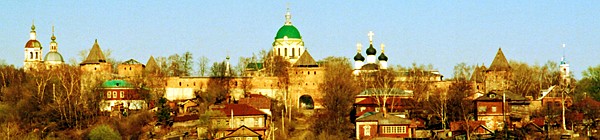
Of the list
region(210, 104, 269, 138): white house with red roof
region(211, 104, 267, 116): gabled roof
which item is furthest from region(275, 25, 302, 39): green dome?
region(210, 104, 269, 138): white house with red roof

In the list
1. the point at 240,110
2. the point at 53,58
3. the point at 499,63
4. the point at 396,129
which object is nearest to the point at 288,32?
the point at 53,58

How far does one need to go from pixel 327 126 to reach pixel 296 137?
184 centimetres

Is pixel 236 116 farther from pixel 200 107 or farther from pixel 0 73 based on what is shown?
pixel 0 73

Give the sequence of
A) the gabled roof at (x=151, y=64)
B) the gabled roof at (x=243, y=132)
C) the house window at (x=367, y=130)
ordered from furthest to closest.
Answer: the gabled roof at (x=151, y=64), the gabled roof at (x=243, y=132), the house window at (x=367, y=130)

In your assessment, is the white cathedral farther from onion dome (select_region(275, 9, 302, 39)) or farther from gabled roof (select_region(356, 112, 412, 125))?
gabled roof (select_region(356, 112, 412, 125))

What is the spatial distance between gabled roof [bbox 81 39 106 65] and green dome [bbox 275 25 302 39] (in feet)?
56.2

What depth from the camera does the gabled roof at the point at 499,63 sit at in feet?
210

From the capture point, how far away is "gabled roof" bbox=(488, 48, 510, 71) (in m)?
64.1

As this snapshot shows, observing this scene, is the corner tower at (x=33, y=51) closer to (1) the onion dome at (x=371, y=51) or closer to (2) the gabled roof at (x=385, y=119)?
(1) the onion dome at (x=371, y=51)

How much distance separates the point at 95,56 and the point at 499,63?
903 inches

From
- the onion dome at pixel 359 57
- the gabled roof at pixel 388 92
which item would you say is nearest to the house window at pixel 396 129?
the gabled roof at pixel 388 92

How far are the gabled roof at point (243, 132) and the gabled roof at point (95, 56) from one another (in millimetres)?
15957

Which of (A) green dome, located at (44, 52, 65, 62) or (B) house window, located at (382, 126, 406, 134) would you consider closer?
(B) house window, located at (382, 126, 406, 134)

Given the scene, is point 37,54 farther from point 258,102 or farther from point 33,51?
point 258,102
